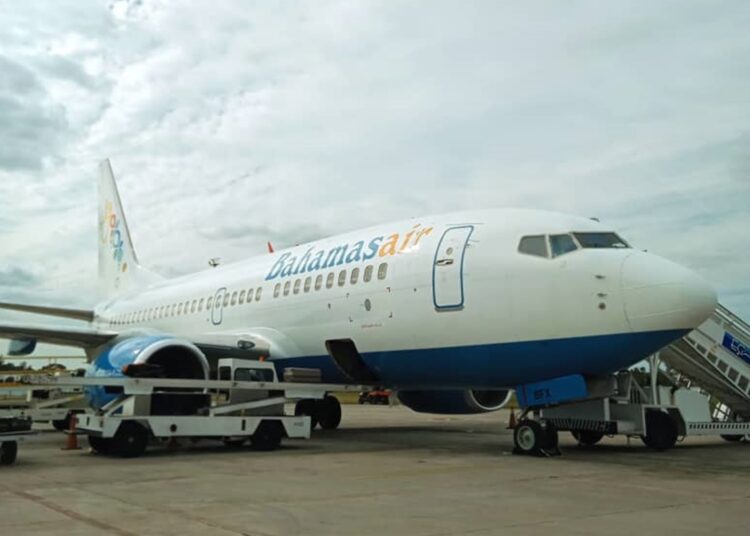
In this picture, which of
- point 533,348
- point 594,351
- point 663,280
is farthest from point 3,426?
point 663,280

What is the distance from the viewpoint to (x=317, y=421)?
1752cm

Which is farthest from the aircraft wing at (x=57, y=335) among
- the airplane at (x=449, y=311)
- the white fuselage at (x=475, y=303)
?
the white fuselage at (x=475, y=303)

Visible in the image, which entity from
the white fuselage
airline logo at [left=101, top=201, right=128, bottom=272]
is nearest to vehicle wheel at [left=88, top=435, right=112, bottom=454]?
the white fuselage

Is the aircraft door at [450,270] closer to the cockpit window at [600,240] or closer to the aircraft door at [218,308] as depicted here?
the cockpit window at [600,240]

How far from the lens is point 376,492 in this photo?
7125 millimetres

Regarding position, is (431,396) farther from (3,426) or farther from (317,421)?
(3,426)

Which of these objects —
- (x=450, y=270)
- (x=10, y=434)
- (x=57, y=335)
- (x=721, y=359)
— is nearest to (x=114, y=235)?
(x=57, y=335)

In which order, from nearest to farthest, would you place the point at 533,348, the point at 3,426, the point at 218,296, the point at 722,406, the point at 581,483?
the point at 581,483 → the point at 3,426 → the point at 533,348 → the point at 722,406 → the point at 218,296

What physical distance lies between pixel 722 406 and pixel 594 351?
610 centimetres

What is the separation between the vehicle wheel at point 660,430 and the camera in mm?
11430

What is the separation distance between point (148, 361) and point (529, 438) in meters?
5.70

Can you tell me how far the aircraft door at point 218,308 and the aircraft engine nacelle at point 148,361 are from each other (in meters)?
3.67

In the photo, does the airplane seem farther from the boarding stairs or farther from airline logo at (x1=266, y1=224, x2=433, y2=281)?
the boarding stairs

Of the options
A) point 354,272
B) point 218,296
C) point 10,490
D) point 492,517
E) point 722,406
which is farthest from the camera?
point 218,296
